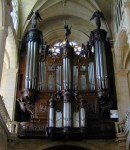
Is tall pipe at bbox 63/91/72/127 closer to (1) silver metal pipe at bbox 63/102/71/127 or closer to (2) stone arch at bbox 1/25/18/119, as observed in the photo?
(1) silver metal pipe at bbox 63/102/71/127

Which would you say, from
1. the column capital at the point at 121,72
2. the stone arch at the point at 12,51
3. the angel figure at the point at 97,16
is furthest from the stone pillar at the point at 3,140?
the angel figure at the point at 97,16

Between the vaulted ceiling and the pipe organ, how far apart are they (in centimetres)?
190

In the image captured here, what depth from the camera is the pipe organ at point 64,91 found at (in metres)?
15.7

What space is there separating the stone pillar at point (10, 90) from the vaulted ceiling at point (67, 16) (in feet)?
10.1

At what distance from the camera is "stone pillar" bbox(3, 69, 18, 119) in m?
17.5

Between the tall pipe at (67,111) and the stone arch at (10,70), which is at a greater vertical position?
the stone arch at (10,70)

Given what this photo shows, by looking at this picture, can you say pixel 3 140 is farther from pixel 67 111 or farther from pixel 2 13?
pixel 2 13

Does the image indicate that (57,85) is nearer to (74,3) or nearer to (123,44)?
(123,44)

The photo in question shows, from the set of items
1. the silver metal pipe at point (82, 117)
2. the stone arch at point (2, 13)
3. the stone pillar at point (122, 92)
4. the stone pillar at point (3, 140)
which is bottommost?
the stone pillar at point (3, 140)

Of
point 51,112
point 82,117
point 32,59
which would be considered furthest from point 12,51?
point 82,117

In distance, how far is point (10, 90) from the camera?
1795 centimetres

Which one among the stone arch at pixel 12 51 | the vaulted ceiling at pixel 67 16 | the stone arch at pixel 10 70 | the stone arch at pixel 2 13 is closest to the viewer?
the stone arch at pixel 2 13

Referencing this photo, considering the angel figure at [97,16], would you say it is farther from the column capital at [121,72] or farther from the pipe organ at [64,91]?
the column capital at [121,72]

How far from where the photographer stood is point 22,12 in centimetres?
1992
